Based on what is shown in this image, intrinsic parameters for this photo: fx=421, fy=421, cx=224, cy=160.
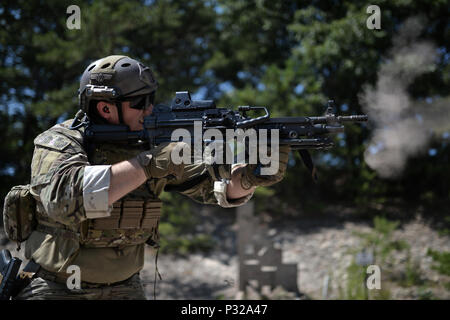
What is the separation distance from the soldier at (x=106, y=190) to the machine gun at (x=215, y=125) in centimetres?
11

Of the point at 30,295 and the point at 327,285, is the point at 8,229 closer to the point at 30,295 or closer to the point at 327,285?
the point at 30,295

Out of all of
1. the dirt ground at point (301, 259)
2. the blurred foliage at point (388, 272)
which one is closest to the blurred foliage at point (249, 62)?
the dirt ground at point (301, 259)

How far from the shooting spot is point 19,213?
2730 millimetres

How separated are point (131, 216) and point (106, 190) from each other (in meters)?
0.58

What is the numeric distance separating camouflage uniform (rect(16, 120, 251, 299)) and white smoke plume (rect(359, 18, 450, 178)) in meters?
4.51

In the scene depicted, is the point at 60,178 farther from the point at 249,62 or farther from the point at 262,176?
the point at 249,62

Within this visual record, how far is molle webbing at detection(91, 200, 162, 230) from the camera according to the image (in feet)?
9.09

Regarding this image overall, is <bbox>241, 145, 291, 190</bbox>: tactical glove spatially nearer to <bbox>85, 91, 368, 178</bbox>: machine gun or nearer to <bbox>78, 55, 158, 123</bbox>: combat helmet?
<bbox>85, 91, 368, 178</bbox>: machine gun

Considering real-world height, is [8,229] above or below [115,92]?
below

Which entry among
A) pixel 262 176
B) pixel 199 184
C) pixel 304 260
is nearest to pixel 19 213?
pixel 199 184

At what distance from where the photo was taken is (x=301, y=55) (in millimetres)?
8891

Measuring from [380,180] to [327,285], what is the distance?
3905 millimetres

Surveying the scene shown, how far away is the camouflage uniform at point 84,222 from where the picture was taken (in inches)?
91.3
